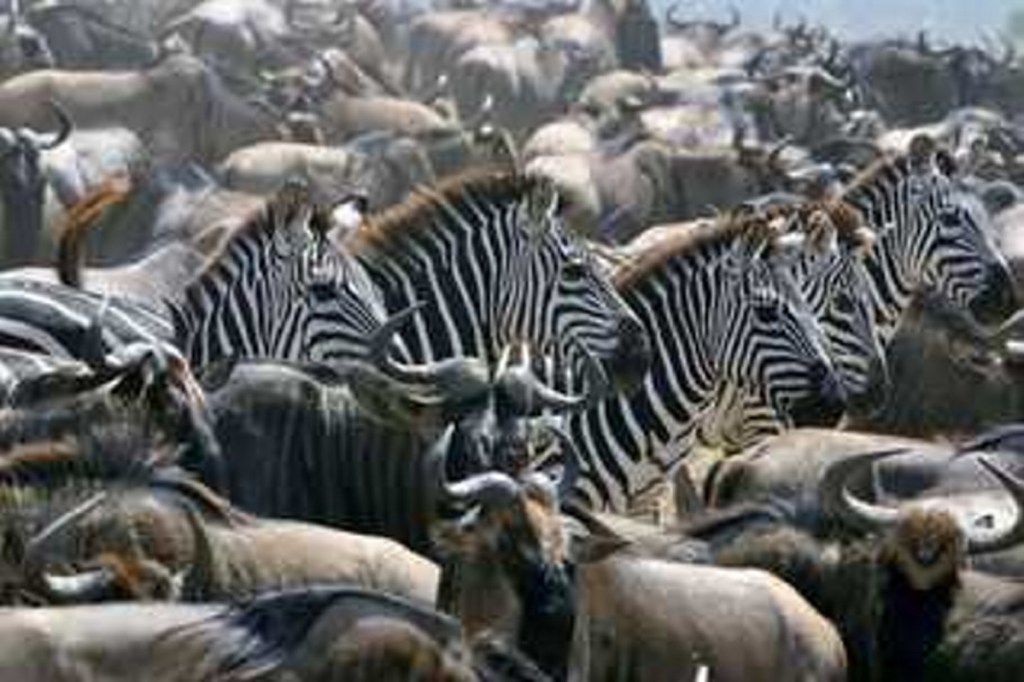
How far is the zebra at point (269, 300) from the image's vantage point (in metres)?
9.23

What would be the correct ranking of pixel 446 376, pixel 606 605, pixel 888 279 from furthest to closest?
pixel 888 279
pixel 446 376
pixel 606 605

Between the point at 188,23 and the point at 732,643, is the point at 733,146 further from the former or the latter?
the point at 732,643

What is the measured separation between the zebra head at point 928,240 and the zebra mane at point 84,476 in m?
6.63

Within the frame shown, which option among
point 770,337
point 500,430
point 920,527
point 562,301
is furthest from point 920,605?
point 562,301

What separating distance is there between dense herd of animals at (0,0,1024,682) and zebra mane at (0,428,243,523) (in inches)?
0.4

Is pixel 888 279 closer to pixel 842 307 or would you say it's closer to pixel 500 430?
pixel 842 307

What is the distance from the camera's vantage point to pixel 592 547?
649cm

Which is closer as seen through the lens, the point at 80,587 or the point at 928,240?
the point at 80,587

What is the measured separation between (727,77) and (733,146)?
6.95m

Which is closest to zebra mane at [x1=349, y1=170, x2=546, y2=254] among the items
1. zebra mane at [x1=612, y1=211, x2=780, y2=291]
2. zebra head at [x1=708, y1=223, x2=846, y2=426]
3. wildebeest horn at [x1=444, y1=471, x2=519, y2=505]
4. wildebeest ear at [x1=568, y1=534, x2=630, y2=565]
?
zebra mane at [x1=612, y1=211, x2=780, y2=291]

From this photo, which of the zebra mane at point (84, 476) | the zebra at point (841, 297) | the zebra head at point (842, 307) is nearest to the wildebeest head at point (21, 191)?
the zebra at point (841, 297)

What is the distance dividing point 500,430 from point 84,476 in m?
1.37

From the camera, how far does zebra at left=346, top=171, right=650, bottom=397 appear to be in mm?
9719

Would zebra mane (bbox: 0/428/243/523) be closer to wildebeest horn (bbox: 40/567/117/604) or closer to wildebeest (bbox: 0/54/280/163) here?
wildebeest horn (bbox: 40/567/117/604)
